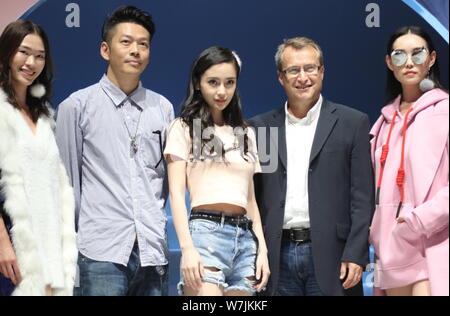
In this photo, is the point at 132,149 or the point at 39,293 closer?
the point at 39,293

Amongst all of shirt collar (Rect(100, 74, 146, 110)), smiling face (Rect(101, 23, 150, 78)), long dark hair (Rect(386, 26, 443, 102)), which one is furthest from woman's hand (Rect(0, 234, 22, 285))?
long dark hair (Rect(386, 26, 443, 102))

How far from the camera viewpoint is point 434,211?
3.21 metres

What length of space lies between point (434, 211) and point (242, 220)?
33.6 inches

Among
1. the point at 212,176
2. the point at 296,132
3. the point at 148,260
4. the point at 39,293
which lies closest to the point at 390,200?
the point at 296,132

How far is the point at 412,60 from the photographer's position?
3.56 m

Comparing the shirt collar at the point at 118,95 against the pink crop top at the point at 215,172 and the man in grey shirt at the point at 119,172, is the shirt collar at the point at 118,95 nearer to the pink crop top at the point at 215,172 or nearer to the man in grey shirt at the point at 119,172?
the man in grey shirt at the point at 119,172

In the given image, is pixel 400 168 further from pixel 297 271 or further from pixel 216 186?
pixel 216 186

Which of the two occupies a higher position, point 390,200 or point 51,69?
point 51,69

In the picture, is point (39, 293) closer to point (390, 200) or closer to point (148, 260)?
point (148, 260)

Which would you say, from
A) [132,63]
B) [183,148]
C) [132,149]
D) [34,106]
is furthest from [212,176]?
[34,106]

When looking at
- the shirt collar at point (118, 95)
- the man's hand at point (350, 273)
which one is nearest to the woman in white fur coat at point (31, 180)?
the shirt collar at point (118, 95)

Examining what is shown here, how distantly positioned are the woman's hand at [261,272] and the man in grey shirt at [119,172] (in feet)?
1.53

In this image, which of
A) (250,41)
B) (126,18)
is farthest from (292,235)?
(250,41)
